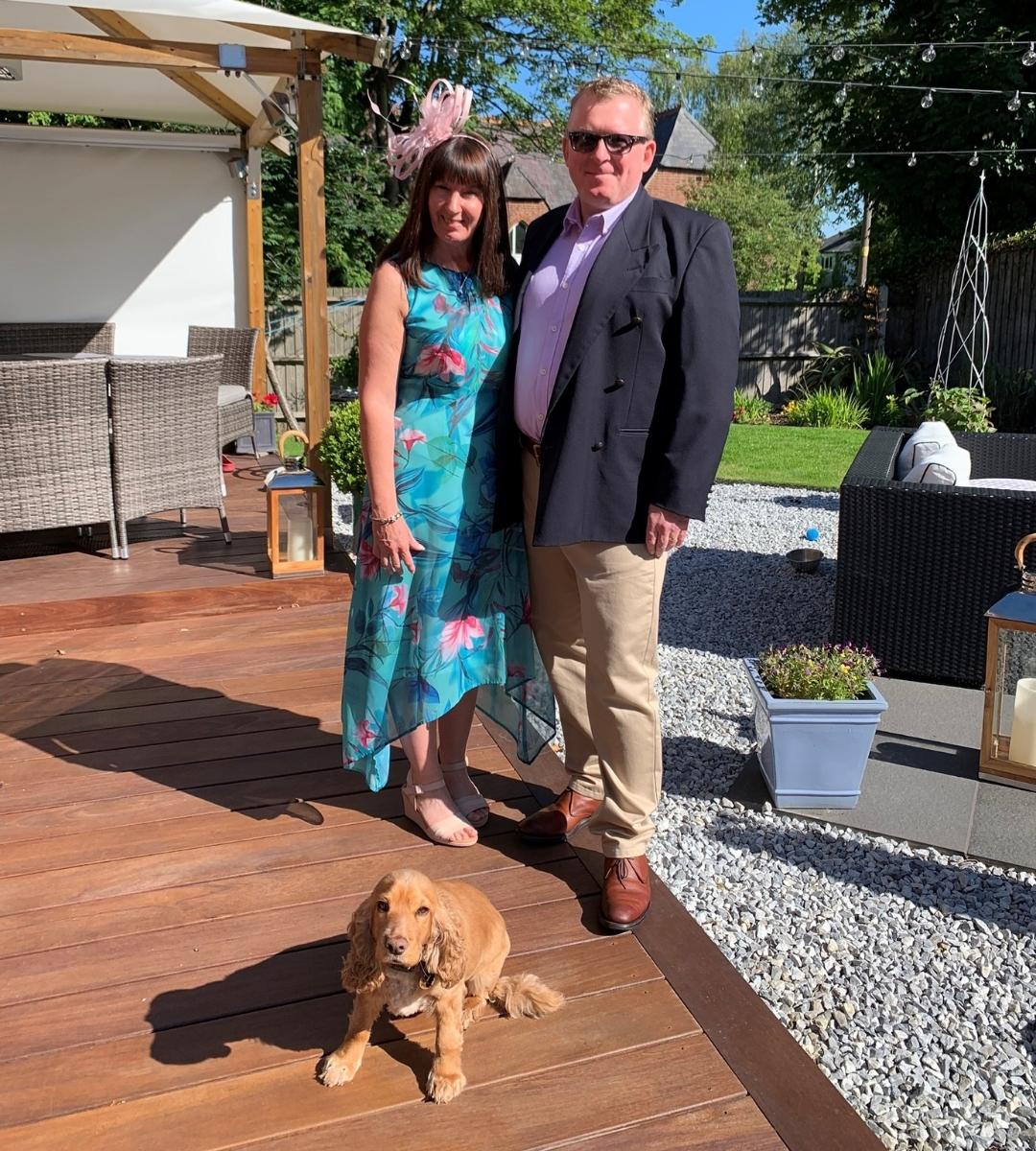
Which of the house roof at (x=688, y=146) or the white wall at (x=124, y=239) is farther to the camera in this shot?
the house roof at (x=688, y=146)

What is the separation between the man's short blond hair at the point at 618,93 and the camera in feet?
6.17

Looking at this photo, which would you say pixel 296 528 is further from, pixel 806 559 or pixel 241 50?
pixel 806 559

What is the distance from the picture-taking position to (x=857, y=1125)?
1.51 metres

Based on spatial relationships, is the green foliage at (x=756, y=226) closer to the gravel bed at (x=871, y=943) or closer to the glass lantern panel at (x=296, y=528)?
the glass lantern panel at (x=296, y=528)

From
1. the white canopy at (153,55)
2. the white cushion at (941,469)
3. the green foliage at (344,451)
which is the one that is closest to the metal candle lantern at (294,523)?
the green foliage at (344,451)

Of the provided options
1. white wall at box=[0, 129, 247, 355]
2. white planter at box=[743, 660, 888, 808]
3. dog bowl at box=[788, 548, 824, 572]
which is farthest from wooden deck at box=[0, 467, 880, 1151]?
white wall at box=[0, 129, 247, 355]

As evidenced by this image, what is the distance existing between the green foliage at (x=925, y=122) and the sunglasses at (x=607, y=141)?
12.3 metres

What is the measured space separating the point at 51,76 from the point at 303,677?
18.1ft

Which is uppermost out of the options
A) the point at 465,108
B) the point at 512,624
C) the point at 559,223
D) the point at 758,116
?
the point at 758,116

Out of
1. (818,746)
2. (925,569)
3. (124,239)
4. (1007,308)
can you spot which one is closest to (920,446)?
(925,569)

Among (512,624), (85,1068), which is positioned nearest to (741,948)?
(512,624)

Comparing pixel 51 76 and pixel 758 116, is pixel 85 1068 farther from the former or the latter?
pixel 758 116

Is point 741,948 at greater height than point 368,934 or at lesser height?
lesser

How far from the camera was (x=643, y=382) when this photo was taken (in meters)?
1.91
